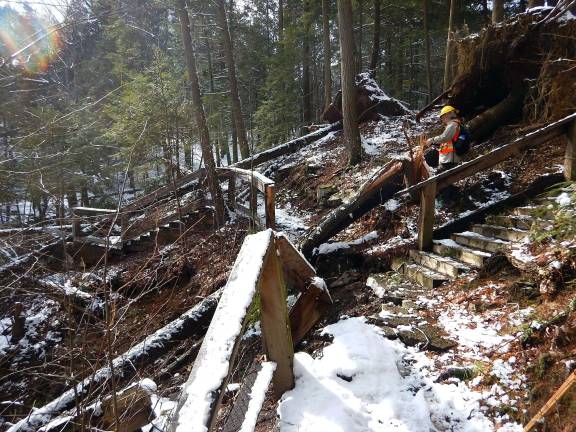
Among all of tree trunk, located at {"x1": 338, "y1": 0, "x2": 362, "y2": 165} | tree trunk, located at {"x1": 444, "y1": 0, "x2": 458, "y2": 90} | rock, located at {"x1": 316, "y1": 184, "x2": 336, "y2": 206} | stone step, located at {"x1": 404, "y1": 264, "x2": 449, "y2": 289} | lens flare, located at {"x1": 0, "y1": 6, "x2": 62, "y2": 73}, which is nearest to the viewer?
lens flare, located at {"x1": 0, "y1": 6, "x2": 62, "y2": 73}

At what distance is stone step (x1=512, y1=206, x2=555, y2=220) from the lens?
4.83 metres

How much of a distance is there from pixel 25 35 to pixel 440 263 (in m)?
5.94

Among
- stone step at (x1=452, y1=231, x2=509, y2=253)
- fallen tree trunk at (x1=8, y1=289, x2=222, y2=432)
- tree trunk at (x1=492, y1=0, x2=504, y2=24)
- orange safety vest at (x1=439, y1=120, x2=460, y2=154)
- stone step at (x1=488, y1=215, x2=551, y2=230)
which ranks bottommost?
fallen tree trunk at (x1=8, y1=289, x2=222, y2=432)

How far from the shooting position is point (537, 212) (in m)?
4.89

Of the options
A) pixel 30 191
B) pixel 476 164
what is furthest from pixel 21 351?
pixel 476 164

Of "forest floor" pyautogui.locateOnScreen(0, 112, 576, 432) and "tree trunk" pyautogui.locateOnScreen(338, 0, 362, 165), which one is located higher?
"tree trunk" pyautogui.locateOnScreen(338, 0, 362, 165)

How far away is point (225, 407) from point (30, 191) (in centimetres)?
478

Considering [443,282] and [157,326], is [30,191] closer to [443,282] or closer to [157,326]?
[157,326]

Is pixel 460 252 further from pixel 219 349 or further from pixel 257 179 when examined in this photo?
pixel 219 349

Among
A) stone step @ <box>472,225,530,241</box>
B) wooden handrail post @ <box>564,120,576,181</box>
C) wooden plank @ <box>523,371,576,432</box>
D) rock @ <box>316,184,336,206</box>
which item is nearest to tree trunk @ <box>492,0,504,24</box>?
rock @ <box>316,184,336,206</box>

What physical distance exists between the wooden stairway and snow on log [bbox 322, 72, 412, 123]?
10625mm

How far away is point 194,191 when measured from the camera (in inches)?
481

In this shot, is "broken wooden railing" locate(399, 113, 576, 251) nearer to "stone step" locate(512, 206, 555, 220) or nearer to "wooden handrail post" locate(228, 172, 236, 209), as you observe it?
"stone step" locate(512, 206, 555, 220)

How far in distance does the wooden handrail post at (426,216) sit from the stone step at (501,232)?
0.74m
